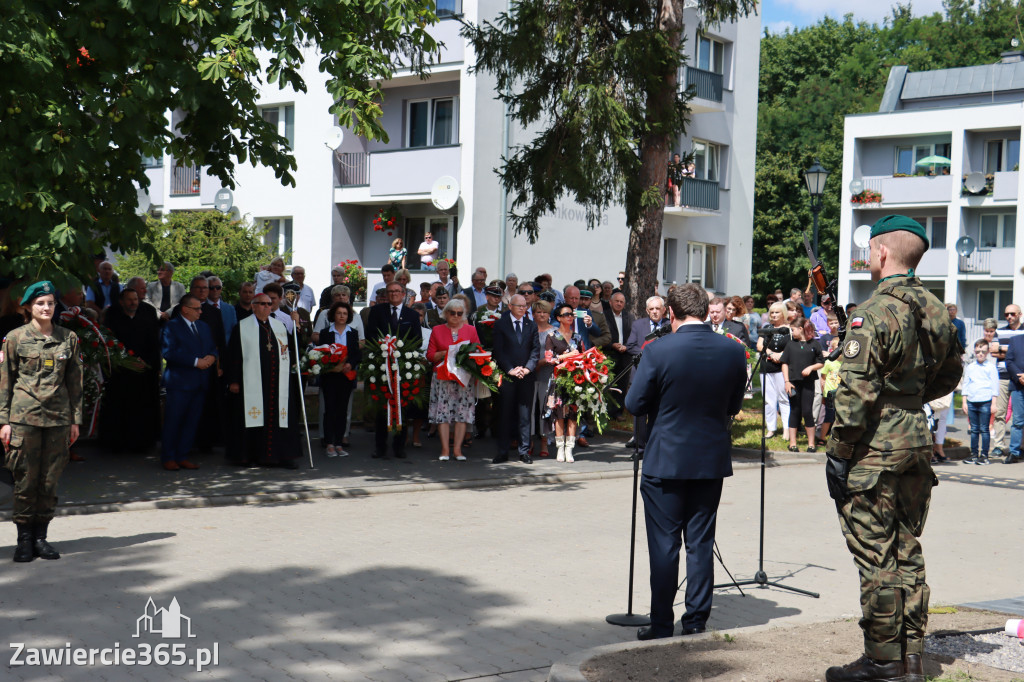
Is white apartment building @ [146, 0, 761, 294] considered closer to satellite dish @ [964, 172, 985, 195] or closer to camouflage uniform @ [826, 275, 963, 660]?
satellite dish @ [964, 172, 985, 195]

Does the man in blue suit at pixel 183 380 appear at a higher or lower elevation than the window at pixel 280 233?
lower

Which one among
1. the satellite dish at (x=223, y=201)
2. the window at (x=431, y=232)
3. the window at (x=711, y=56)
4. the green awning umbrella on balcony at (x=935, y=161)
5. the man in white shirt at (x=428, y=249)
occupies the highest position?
the window at (x=711, y=56)

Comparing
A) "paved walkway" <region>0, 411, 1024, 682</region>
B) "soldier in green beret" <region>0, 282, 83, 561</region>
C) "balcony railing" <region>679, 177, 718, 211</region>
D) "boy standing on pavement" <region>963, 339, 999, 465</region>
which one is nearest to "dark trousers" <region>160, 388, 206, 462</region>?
"paved walkway" <region>0, 411, 1024, 682</region>

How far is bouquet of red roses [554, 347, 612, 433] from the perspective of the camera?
15.1m

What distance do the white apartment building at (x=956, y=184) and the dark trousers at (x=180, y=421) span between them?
3874 cm

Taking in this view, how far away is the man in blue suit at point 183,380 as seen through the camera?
13328 millimetres

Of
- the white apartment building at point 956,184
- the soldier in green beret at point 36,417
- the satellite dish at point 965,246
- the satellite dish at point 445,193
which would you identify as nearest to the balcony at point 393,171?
the satellite dish at point 445,193

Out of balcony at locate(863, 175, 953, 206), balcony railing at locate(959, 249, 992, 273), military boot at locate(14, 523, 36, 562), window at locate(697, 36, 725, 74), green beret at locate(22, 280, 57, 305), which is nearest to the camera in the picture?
military boot at locate(14, 523, 36, 562)

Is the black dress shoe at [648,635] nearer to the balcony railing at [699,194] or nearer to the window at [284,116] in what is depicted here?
the window at [284,116]

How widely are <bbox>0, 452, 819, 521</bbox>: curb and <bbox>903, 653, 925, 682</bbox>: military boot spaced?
7.61m

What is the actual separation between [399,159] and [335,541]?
21866 millimetres

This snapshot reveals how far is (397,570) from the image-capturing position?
8.52 meters

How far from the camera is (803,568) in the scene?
9148 millimetres

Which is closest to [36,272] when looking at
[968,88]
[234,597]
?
[234,597]
